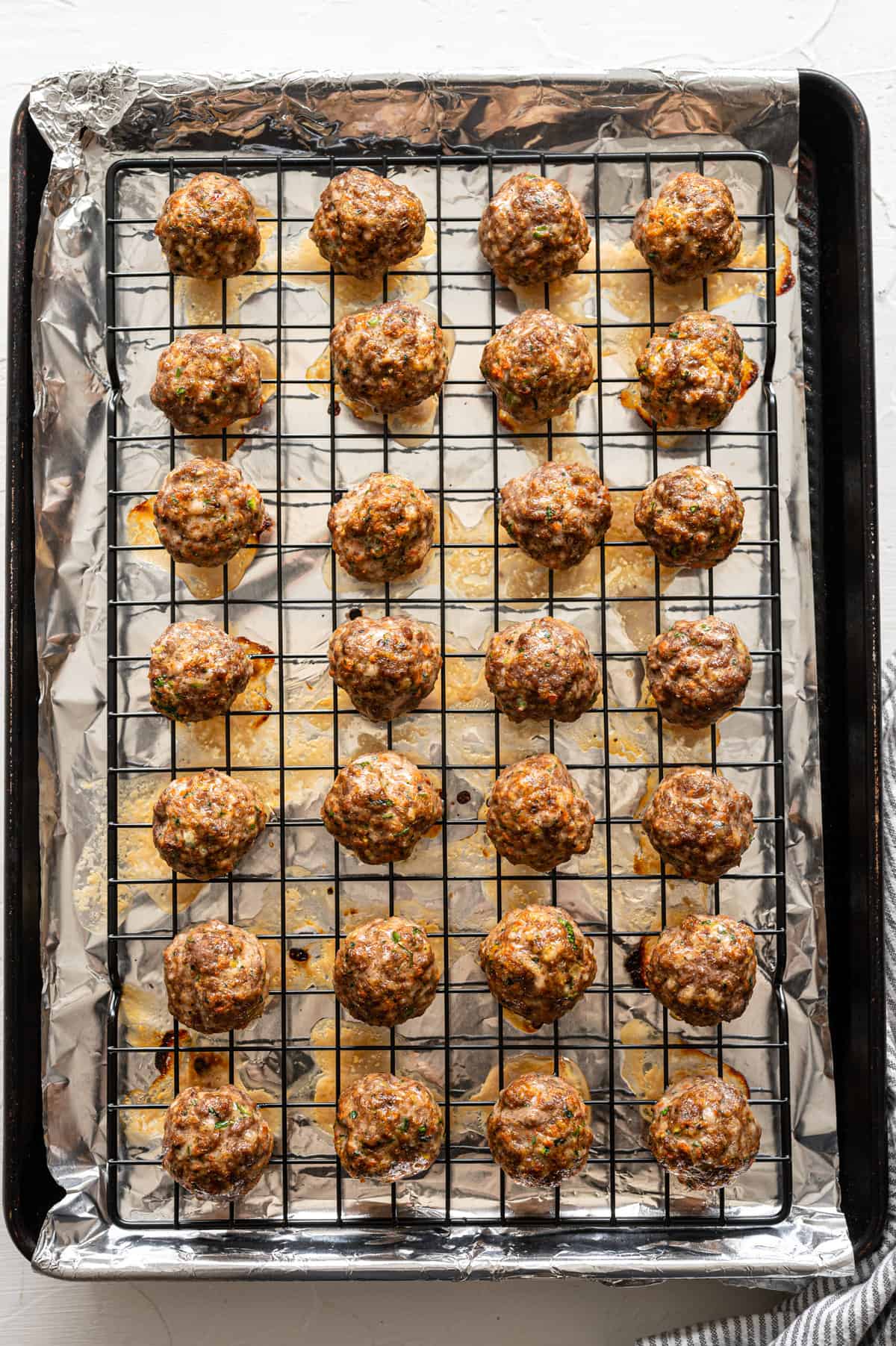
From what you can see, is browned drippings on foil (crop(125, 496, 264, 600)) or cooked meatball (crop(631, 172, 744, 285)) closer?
cooked meatball (crop(631, 172, 744, 285))

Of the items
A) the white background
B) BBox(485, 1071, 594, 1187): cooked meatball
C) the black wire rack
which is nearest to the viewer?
BBox(485, 1071, 594, 1187): cooked meatball

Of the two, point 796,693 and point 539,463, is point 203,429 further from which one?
point 796,693

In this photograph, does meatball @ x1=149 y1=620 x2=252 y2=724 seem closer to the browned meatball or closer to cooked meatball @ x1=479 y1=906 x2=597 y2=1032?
the browned meatball

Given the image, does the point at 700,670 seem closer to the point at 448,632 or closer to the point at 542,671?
the point at 542,671

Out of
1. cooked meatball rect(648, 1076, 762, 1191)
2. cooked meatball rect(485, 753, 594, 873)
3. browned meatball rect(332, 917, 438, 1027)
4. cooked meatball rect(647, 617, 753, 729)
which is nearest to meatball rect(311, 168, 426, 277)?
cooked meatball rect(647, 617, 753, 729)

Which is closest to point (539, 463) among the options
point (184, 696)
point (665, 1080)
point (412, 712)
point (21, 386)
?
point (412, 712)

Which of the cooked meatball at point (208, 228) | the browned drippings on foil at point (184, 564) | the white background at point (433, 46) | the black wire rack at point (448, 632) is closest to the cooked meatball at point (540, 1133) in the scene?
the black wire rack at point (448, 632)
